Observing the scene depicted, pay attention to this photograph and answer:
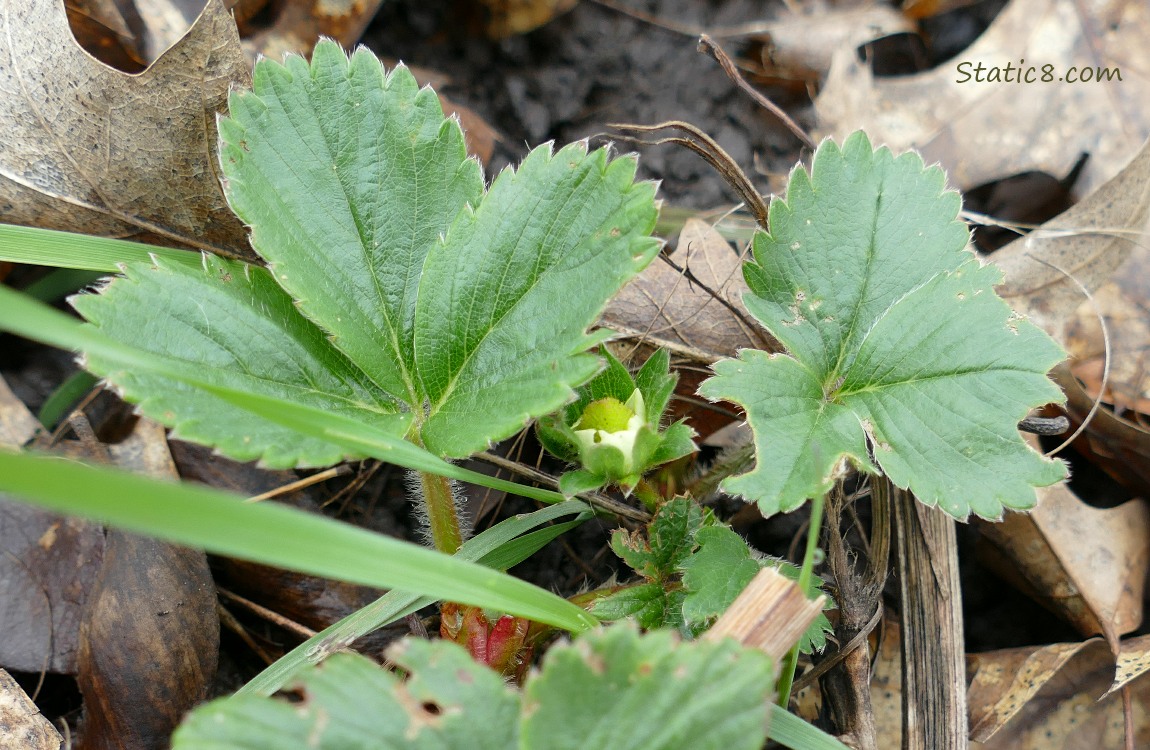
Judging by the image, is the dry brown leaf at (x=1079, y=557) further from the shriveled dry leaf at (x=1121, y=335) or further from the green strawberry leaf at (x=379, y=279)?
the green strawberry leaf at (x=379, y=279)

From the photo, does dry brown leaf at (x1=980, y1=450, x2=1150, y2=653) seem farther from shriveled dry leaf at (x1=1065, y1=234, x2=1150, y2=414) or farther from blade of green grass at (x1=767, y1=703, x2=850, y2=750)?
blade of green grass at (x1=767, y1=703, x2=850, y2=750)

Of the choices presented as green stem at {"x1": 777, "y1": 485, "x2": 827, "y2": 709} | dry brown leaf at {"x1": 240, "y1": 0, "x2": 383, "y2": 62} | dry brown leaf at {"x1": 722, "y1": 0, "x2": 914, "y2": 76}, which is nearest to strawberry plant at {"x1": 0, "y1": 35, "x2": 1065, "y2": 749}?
green stem at {"x1": 777, "y1": 485, "x2": 827, "y2": 709}

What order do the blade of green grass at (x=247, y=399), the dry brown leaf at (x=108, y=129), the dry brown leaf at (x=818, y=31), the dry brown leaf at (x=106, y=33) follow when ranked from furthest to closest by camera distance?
the dry brown leaf at (x=818, y=31) < the dry brown leaf at (x=106, y=33) < the dry brown leaf at (x=108, y=129) < the blade of green grass at (x=247, y=399)

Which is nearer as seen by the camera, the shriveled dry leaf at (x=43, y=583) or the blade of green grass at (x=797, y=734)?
the blade of green grass at (x=797, y=734)

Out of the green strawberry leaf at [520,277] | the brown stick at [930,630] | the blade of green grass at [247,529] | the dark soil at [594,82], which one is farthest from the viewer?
the dark soil at [594,82]

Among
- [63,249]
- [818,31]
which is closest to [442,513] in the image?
[63,249]

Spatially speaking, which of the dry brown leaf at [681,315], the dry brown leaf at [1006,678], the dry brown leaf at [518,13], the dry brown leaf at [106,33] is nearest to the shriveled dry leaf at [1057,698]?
the dry brown leaf at [1006,678]
